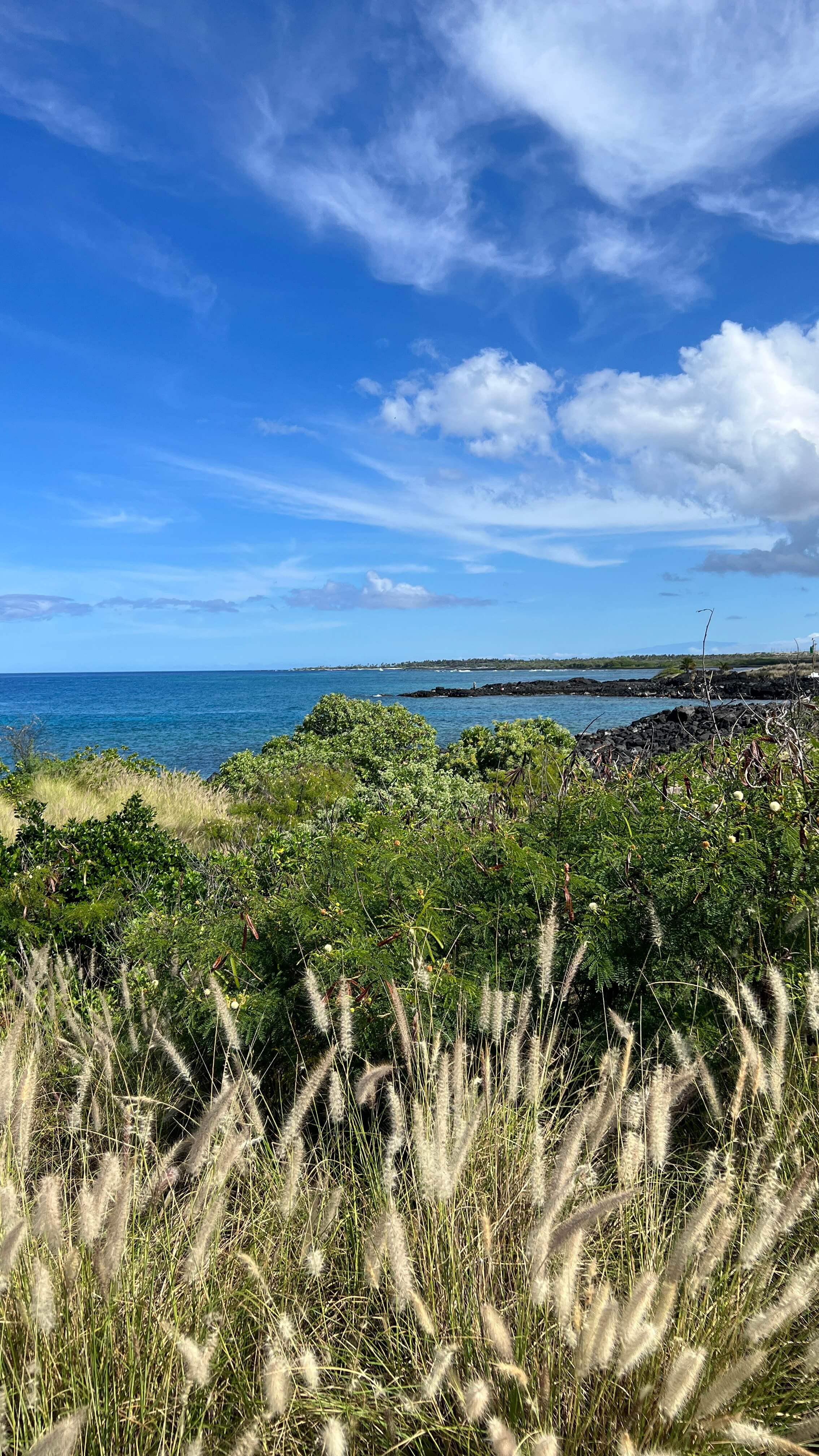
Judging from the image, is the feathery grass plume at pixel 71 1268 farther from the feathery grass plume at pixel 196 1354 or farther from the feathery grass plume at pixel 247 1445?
the feathery grass plume at pixel 247 1445

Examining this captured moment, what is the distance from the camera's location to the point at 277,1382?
1.49 m

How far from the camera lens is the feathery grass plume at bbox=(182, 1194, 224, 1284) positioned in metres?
1.77

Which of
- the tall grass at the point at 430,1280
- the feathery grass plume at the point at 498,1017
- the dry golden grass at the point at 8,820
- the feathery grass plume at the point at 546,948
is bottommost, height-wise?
the dry golden grass at the point at 8,820

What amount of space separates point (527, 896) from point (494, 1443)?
2.55 m

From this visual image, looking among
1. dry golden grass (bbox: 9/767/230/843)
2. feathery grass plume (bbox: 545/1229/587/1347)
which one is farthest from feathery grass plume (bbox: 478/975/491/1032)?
dry golden grass (bbox: 9/767/230/843)

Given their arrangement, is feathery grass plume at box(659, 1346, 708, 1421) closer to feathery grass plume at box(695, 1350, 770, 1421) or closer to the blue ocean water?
feathery grass plume at box(695, 1350, 770, 1421)

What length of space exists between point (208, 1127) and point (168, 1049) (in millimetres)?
722

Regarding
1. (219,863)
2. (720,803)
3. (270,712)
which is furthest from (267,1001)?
(270,712)

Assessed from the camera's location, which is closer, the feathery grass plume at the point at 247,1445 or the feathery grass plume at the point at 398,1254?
the feathery grass plume at the point at 247,1445

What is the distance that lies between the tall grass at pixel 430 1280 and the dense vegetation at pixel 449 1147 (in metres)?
0.01

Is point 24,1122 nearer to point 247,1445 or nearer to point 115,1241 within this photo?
point 115,1241

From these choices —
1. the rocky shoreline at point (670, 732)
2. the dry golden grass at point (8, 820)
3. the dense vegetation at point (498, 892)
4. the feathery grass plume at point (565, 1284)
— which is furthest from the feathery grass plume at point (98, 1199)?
the dry golden grass at point (8, 820)

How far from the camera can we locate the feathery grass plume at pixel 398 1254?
63.2 inches

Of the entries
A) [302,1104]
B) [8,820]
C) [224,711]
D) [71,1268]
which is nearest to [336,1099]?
[302,1104]
